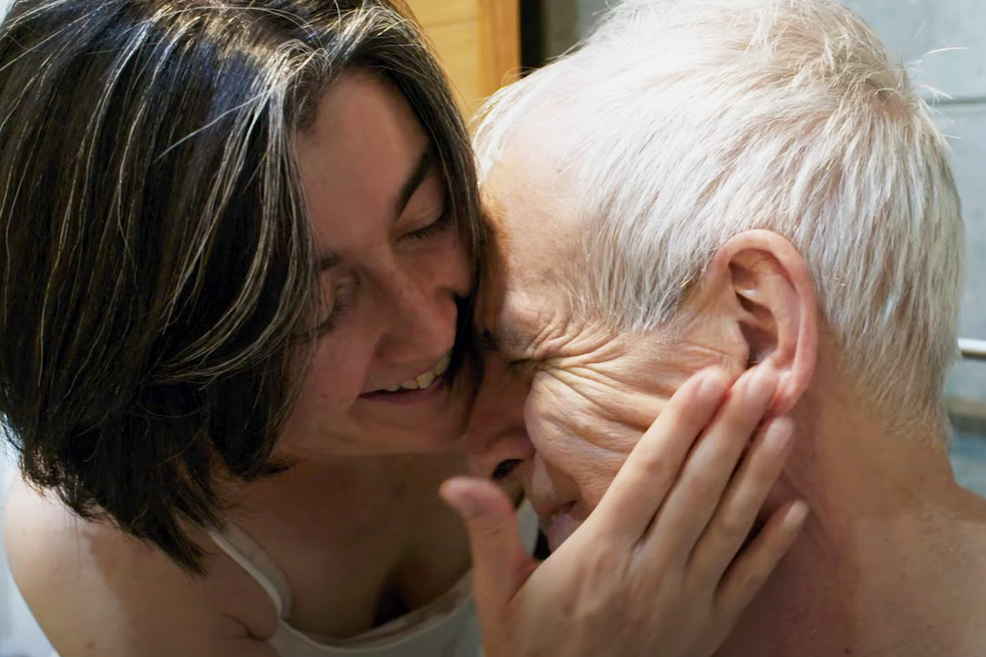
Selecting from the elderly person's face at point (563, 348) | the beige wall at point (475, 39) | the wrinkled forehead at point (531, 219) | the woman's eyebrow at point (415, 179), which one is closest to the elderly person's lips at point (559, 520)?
the elderly person's face at point (563, 348)

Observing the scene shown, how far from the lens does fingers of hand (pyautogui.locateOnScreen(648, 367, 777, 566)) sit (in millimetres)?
660

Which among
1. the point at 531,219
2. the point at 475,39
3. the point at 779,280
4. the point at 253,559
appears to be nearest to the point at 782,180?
the point at 779,280

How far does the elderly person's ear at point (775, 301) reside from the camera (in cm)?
65

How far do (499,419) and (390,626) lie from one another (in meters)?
0.41

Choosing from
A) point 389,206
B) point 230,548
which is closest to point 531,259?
point 389,206

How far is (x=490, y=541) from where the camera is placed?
0.72 m

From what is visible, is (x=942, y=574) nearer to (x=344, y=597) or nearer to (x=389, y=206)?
(x=389, y=206)

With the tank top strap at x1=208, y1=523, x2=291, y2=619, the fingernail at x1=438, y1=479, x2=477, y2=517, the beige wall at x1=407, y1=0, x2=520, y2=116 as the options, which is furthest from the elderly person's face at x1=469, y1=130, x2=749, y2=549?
the beige wall at x1=407, y1=0, x2=520, y2=116

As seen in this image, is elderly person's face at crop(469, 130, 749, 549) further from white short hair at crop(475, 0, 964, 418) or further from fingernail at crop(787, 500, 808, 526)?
fingernail at crop(787, 500, 808, 526)

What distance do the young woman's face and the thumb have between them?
126 millimetres

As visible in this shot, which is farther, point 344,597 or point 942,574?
point 344,597

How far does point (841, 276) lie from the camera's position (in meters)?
0.66

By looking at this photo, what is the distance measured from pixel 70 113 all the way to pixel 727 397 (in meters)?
0.57

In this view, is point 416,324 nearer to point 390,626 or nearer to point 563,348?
point 563,348
